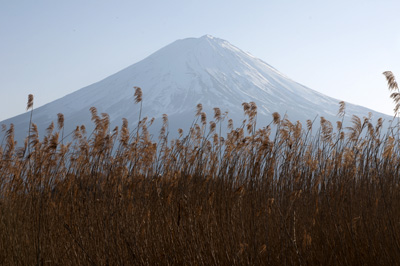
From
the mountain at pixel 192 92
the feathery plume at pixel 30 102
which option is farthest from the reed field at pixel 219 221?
the mountain at pixel 192 92

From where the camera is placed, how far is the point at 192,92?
12669cm

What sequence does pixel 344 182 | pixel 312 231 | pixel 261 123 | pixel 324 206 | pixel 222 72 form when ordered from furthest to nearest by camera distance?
pixel 222 72
pixel 261 123
pixel 344 182
pixel 324 206
pixel 312 231

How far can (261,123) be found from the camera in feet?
356

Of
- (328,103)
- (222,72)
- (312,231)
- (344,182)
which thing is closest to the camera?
(312,231)

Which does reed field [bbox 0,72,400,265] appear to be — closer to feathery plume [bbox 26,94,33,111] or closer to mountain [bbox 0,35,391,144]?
feathery plume [bbox 26,94,33,111]

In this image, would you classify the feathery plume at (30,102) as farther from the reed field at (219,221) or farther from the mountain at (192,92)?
the mountain at (192,92)

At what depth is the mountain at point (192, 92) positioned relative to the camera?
110 meters

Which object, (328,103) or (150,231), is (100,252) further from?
(328,103)

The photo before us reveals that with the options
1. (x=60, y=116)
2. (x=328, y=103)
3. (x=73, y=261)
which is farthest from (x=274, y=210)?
(x=328, y=103)

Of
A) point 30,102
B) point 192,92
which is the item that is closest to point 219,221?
point 30,102

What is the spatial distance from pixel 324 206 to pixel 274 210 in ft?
1.54

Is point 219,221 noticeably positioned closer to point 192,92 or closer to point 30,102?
point 30,102

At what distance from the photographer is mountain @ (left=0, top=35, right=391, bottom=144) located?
110m

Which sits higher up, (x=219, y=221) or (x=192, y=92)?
(x=192, y=92)
